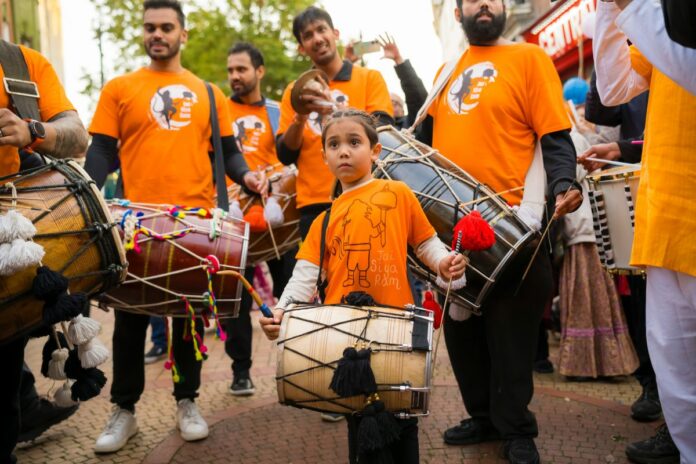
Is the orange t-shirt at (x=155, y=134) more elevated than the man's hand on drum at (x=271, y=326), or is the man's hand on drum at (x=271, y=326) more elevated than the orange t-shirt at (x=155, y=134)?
the orange t-shirt at (x=155, y=134)

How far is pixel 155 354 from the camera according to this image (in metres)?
5.96

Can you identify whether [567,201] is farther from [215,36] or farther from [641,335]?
[215,36]

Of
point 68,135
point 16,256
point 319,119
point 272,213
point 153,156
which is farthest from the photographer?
point 272,213

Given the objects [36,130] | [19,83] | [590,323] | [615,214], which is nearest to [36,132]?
[36,130]

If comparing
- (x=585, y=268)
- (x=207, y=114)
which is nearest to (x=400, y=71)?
(x=207, y=114)

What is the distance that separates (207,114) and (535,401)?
8.91 feet

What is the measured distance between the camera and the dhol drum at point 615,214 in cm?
302

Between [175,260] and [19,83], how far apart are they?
41.9 inches

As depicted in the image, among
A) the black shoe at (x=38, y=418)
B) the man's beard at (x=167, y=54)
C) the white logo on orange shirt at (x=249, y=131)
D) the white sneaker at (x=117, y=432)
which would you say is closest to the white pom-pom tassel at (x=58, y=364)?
the white sneaker at (x=117, y=432)

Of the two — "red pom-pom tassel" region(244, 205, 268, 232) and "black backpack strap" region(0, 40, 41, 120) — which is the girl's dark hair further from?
"red pom-pom tassel" region(244, 205, 268, 232)

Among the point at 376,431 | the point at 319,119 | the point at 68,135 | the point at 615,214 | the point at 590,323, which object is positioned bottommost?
the point at 590,323

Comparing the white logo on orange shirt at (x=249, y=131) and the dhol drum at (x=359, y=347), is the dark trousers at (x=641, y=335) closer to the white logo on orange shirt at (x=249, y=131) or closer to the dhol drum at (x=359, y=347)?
the dhol drum at (x=359, y=347)

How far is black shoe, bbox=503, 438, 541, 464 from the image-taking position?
310 centimetres

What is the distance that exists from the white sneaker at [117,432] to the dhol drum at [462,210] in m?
1.90
